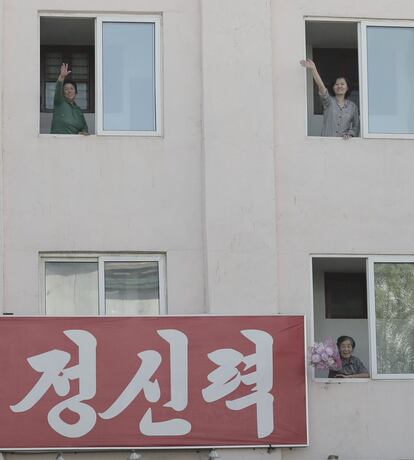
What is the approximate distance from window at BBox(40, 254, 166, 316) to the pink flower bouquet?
2.04 metres

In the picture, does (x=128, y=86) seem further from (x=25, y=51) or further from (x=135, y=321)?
(x=135, y=321)

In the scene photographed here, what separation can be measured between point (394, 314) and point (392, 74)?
3248 mm

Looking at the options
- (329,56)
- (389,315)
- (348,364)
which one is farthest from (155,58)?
(348,364)

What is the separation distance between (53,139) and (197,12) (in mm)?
2543

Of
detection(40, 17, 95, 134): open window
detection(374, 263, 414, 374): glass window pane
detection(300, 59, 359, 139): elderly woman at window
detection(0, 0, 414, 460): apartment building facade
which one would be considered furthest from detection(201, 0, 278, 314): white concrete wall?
detection(40, 17, 95, 134): open window

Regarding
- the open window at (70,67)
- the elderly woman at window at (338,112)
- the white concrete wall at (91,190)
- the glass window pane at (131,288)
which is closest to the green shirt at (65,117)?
the white concrete wall at (91,190)

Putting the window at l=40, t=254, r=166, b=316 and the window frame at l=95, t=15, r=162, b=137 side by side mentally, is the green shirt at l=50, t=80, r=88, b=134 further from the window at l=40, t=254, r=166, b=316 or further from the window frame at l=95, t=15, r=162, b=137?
the window at l=40, t=254, r=166, b=316

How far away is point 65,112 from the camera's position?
24.3m

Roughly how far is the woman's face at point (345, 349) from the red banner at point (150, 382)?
3.06ft

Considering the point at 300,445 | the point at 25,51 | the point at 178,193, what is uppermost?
the point at 25,51

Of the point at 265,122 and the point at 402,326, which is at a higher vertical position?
the point at 265,122

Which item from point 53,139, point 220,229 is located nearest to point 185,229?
point 220,229

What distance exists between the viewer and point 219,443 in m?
22.8

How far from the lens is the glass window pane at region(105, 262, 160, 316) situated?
23.6 meters
